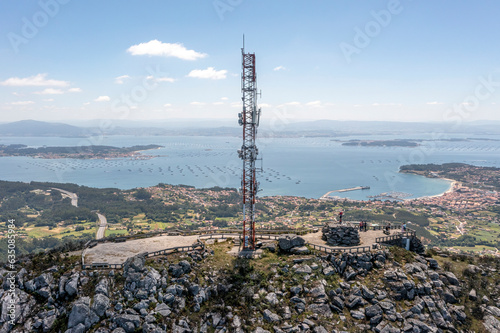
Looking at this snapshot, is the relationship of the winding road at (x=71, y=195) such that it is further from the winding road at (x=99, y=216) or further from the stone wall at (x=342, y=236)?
the stone wall at (x=342, y=236)

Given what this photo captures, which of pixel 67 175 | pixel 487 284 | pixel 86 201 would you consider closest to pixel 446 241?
pixel 487 284

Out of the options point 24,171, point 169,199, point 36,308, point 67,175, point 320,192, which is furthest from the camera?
point 24,171

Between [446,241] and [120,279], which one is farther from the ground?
[120,279]

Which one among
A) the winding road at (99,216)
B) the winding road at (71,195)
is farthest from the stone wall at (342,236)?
the winding road at (71,195)

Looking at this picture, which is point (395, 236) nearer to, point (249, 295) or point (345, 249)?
point (345, 249)

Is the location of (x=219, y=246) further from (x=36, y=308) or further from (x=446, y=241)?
(x=446, y=241)

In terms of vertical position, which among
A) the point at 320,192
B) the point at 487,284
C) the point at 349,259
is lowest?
the point at 320,192

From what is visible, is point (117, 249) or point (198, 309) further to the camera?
point (117, 249)
